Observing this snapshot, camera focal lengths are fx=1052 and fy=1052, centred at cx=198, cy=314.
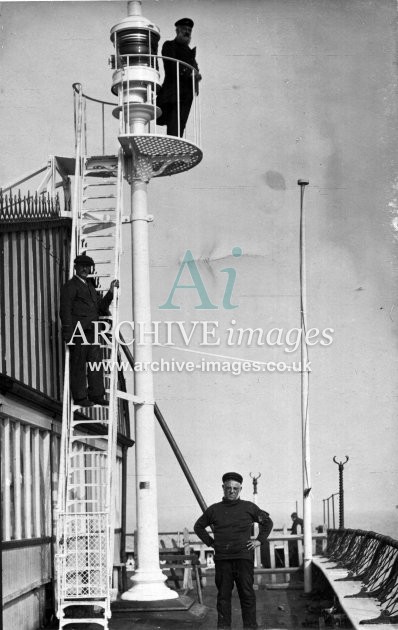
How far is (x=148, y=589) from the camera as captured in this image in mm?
17125

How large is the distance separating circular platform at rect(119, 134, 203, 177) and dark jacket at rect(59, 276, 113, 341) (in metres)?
2.73

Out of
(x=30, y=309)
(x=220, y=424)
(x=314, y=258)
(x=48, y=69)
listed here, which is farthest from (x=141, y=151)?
(x=314, y=258)

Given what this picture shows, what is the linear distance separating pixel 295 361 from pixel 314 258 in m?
2.88

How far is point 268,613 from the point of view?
18.8m

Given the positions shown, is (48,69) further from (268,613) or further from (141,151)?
(268,613)

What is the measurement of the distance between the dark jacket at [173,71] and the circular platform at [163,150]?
94 cm

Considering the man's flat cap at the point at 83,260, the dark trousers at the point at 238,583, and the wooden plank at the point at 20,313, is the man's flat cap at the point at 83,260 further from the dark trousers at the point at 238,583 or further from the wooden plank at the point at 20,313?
the dark trousers at the point at 238,583

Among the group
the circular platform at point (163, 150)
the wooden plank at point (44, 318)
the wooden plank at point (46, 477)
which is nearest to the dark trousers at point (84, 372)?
the wooden plank at point (46, 477)

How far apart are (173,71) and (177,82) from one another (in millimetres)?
359

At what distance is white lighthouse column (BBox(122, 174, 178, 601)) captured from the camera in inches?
688

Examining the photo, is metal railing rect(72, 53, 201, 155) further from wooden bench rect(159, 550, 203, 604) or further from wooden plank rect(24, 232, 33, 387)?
wooden bench rect(159, 550, 203, 604)

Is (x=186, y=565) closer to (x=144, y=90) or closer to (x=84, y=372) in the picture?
(x=84, y=372)

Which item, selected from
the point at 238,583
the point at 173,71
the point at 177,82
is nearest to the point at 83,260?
the point at 177,82

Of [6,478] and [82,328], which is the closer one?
[6,478]
